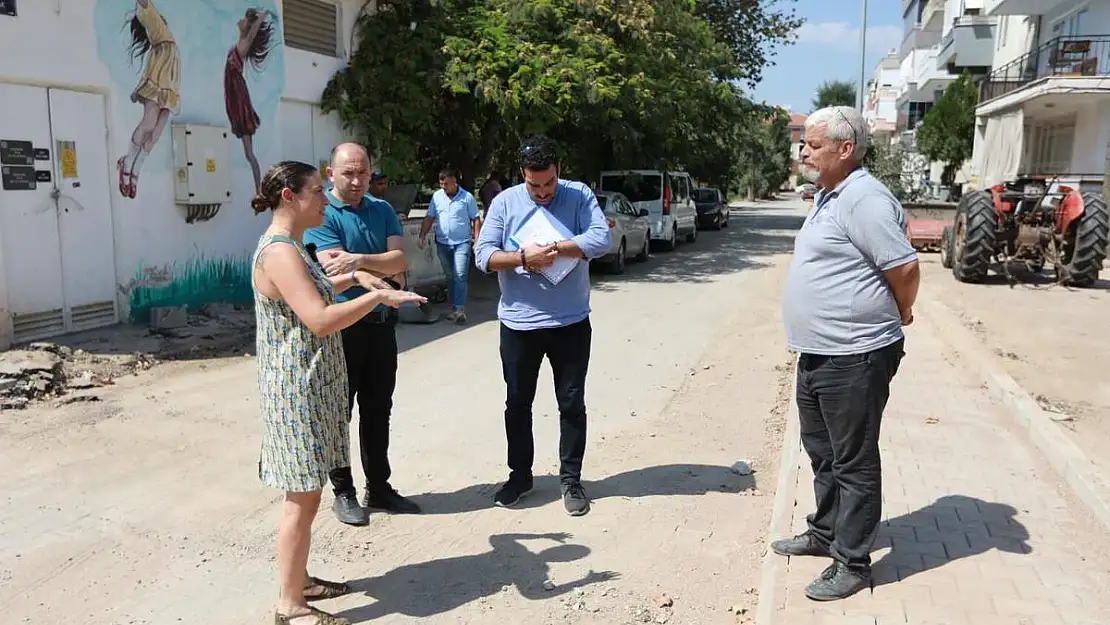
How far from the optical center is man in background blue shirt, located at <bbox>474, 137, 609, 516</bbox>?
4.50 meters

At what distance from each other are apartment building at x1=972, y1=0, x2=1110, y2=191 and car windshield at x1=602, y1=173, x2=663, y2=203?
313 inches

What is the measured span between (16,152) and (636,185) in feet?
47.3

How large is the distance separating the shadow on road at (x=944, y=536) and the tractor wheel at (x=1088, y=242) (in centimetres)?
991

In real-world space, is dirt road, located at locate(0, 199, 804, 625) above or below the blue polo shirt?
below

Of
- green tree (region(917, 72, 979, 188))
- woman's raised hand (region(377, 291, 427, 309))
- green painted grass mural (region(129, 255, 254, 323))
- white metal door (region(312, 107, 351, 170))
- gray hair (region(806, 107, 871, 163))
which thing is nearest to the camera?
woman's raised hand (region(377, 291, 427, 309))

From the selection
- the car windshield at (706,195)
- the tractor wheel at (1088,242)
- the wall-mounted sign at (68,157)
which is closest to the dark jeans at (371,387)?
the wall-mounted sign at (68,157)

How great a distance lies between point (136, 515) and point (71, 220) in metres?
5.23

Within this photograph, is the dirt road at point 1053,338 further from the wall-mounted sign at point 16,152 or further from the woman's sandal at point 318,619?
the wall-mounted sign at point 16,152

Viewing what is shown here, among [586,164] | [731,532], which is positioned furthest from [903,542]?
[586,164]

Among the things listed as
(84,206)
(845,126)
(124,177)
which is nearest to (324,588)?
(845,126)

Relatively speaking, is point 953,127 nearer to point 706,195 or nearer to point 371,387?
point 706,195

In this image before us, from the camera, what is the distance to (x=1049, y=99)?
22.1m

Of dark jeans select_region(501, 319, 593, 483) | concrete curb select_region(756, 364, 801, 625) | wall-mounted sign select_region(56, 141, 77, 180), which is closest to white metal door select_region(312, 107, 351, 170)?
wall-mounted sign select_region(56, 141, 77, 180)

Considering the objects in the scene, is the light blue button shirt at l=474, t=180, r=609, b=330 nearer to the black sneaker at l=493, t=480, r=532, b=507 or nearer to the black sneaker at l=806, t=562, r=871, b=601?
the black sneaker at l=493, t=480, r=532, b=507
